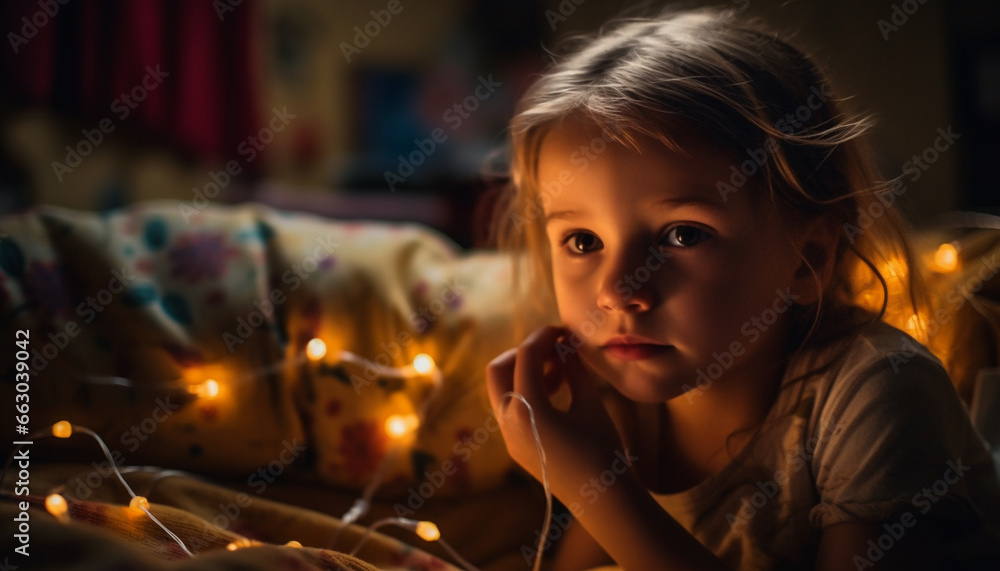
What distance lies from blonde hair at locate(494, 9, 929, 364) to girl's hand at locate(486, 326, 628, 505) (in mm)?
202

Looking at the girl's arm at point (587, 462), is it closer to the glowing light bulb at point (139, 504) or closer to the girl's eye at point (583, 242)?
the girl's eye at point (583, 242)

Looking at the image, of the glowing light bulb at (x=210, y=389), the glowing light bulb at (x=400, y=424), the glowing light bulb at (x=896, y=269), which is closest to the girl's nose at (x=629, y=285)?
the glowing light bulb at (x=896, y=269)

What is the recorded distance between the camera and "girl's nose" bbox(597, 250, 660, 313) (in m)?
0.67

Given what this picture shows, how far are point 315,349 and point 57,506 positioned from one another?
36cm

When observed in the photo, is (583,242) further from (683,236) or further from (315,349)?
(315,349)

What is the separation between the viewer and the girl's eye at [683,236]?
27.0 inches

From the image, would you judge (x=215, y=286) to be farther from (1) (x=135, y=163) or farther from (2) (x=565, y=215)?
(1) (x=135, y=163)

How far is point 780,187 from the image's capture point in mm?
704

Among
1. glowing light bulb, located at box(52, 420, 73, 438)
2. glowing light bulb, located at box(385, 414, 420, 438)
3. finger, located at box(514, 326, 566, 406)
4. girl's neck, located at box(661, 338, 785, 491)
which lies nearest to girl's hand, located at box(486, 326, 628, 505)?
finger, located at box(514, 326, 566, 406)

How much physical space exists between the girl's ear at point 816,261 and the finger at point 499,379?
32 cm

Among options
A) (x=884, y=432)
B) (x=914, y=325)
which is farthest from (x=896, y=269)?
(x=884, y=432)

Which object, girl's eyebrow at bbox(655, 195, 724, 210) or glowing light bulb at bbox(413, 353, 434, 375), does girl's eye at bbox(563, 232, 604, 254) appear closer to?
girl's eyebrow at bbox(655, 195, 724, 210)

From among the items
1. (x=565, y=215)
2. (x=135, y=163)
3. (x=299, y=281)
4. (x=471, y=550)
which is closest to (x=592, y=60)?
(x=565, y=215)

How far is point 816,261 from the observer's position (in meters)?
0.74
